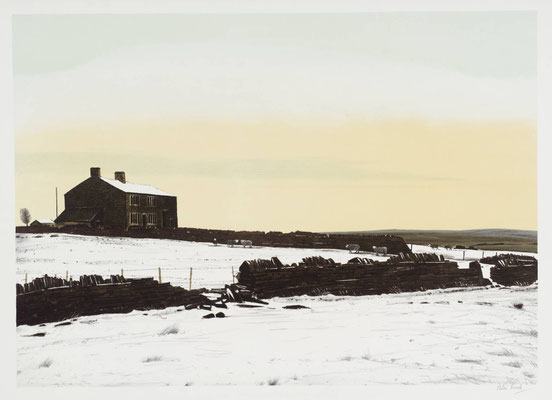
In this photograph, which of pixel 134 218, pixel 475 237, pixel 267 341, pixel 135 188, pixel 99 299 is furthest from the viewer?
pixel 134 218

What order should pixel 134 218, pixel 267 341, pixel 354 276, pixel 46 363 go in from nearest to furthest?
pixel 46 363 → pixel 267 341 → pixel 354 276 → pixel 134 218

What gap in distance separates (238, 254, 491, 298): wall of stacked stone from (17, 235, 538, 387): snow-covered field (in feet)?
0.66

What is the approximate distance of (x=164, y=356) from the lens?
677 centimetres

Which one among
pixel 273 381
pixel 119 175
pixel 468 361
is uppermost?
pixel 119 175

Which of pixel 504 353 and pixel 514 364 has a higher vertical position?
pixel 504 353

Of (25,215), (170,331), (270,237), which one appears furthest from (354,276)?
(25,215)

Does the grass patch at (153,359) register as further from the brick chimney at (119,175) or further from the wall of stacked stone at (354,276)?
the brick chimney at (119,175)

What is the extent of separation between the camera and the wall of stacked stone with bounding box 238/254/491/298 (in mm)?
7250

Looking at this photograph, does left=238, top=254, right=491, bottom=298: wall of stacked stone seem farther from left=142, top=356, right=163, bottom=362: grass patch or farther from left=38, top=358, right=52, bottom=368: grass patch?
left=38, top=358, right=52, bottom=368: grass patch

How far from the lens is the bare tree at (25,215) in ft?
22.6

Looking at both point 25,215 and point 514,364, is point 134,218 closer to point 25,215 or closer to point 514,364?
point 25,215

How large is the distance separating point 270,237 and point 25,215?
8.78 ft

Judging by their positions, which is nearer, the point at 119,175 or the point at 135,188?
the point at 119,175

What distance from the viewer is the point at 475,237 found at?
723cm
